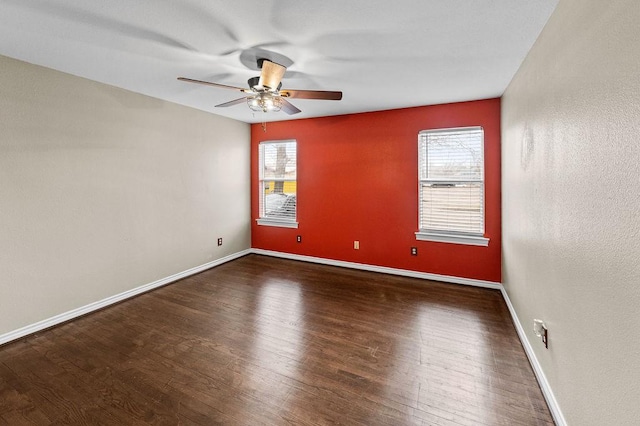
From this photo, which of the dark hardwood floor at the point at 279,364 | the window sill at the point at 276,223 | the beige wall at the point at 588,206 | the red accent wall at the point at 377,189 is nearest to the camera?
the beige wall at the point at 588,206

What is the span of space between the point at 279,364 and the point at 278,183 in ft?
11.1

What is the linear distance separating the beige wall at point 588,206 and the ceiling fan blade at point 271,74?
179 cm

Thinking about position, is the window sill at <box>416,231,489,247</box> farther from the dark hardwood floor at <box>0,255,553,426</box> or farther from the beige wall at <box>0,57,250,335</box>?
the beige wall at <box>0,57,250,335</box>

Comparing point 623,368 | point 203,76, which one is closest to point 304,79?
point 203,76

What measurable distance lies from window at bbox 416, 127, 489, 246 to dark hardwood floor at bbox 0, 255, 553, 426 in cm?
81

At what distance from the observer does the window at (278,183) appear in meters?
4.88

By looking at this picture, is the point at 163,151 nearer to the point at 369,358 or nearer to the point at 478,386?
the point at 369,358

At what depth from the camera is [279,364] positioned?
2135 millimetres

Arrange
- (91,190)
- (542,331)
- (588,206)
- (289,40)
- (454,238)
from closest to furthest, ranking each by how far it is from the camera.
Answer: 1. (588,206)
2. (542,331)
3. (289,40)
4. (91,190)
5. (454,238)

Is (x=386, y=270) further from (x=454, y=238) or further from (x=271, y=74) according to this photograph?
(x=271, y=74)

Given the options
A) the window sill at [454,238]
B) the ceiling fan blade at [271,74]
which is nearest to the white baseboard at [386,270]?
the window sill at [454,238]

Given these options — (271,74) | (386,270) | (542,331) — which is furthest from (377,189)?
(542,331)

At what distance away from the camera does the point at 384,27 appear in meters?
1.92

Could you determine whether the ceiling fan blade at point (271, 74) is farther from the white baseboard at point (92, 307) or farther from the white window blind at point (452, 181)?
the white baseboard at point (92, 307)
